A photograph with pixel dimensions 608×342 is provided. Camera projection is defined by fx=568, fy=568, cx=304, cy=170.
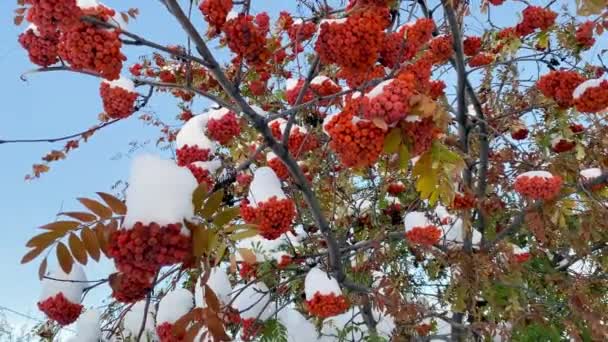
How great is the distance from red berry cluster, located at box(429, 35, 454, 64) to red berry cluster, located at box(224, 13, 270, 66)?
2.01 meters

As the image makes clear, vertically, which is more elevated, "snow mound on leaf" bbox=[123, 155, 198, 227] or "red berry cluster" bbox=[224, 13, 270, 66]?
"red berry cluster" bbox=[224, 13, 270, 66]

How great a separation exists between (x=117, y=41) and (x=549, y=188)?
2583mm

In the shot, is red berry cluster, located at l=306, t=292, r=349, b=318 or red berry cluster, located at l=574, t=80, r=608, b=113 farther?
red berry cluster, located at l=574, t=80, r=608, b=113

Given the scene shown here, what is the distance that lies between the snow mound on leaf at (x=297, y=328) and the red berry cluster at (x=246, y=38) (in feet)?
7.53

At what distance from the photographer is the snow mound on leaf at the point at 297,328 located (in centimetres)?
390

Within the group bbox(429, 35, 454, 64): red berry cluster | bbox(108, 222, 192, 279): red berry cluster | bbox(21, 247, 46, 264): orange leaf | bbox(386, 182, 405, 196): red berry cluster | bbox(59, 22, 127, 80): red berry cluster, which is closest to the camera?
bbox(108, 222, 192, 279): red berry cluster

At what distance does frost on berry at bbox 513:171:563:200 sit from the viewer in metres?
3.30

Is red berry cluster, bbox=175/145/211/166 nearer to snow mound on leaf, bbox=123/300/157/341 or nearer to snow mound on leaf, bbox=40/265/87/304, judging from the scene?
snow mound on leaf, bbox=40/265/87/304

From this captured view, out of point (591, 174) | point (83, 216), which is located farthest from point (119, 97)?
point (591, 174)

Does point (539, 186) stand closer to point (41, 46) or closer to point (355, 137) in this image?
point (355, 137)

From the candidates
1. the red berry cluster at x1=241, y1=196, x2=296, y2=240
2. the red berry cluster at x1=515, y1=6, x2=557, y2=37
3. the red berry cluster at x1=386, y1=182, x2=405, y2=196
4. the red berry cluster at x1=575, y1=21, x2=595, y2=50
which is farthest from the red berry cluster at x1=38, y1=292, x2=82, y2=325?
the red berry cluster at x1=575, y1=21, x2=595, y2=50

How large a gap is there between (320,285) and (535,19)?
2.65m

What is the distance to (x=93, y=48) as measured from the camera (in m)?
1.73

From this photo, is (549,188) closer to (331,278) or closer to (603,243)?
(331,278)
